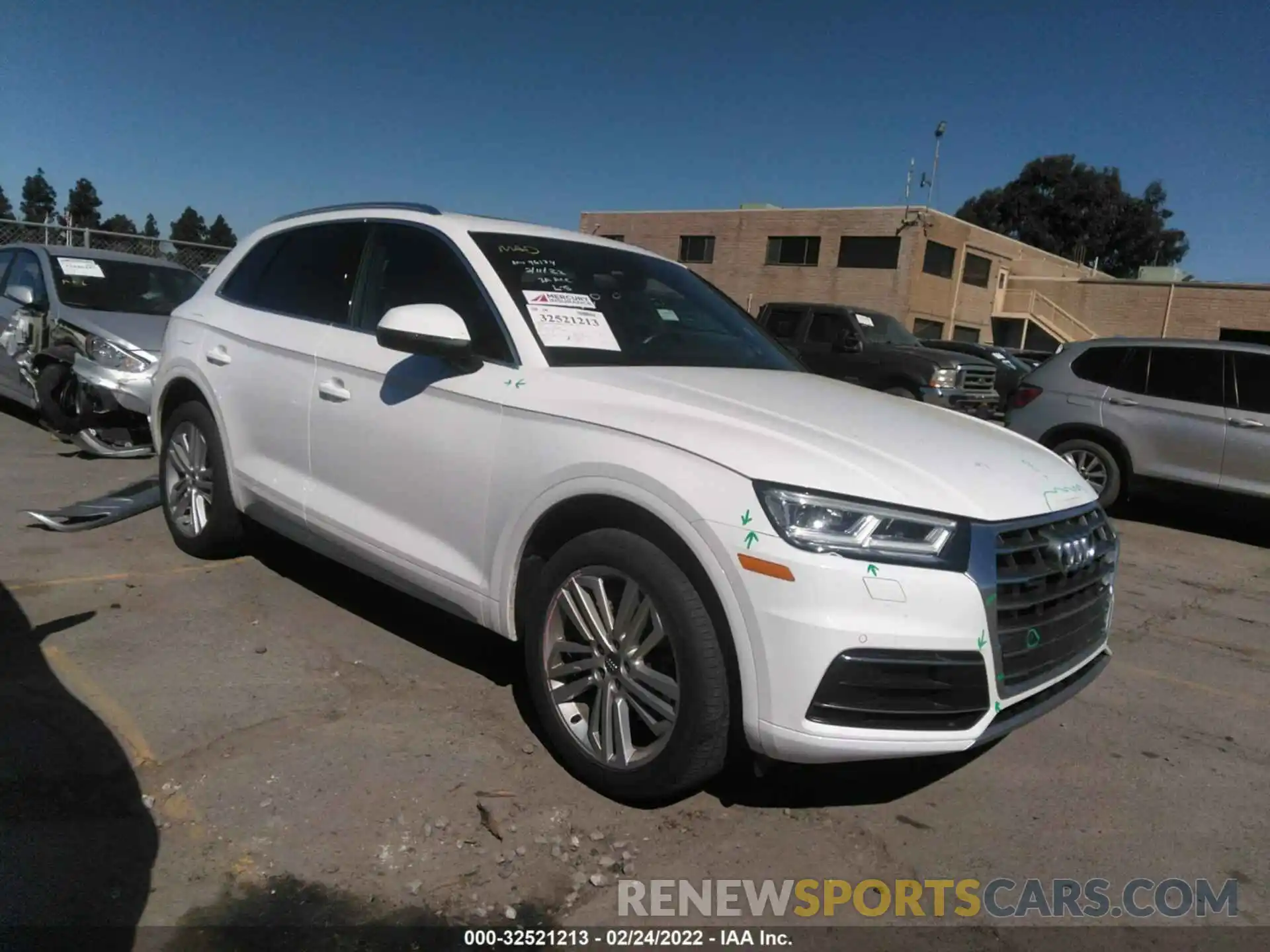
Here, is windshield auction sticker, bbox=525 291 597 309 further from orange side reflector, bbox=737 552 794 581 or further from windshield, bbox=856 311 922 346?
windshield, bbox=856 311 922 346

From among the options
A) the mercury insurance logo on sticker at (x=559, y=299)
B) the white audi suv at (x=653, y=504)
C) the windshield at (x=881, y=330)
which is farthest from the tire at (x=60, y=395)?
the windshield at (x=881, y=330)

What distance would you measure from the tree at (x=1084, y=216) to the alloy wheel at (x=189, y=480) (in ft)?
301

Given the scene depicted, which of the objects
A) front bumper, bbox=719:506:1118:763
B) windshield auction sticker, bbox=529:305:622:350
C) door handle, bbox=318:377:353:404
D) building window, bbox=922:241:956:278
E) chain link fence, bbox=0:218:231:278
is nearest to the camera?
front bumper, bbox=719:506:1118:763

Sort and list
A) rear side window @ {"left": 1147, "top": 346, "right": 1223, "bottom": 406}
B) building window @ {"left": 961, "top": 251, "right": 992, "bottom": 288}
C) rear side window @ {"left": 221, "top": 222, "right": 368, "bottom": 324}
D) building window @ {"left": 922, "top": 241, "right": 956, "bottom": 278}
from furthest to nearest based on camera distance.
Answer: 1. building window @ {"left": 961, "top": 251, "right": 992, "bottom": 288}
2. building window @ {"left": 922, "top": 241, "right": 956, "bottom": 278}
3. rear side window @ {"left": 1147, "top": 346, "right": 1223, "bottom": 406}
4. rear side window @ {"left": 221, "top": 222, "right": 368, "bottom": 324}

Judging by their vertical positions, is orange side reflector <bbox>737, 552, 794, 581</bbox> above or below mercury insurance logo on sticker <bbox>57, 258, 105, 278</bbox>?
below

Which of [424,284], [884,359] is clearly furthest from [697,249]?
[424,284]

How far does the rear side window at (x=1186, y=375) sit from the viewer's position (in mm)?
7930

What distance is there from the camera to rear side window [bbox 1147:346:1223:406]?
26.0 feet

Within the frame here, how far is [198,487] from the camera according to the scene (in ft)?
15.9

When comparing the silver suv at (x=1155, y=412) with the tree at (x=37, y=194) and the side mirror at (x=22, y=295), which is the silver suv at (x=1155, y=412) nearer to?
the side mirror at (x=22, y=295)

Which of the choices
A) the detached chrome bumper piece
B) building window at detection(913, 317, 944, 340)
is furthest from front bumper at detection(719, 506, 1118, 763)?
building window at detection(913, 317, 944, 340)

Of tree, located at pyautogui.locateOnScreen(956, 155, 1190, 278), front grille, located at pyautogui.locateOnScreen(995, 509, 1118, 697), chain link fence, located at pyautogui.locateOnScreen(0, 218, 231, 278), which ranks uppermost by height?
tree, located at pyautogui.locateOnScreen(956, 155, 1190, 278)

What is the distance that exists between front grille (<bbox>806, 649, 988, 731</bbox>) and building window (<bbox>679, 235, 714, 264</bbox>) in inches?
1596

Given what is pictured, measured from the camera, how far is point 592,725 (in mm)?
2967
